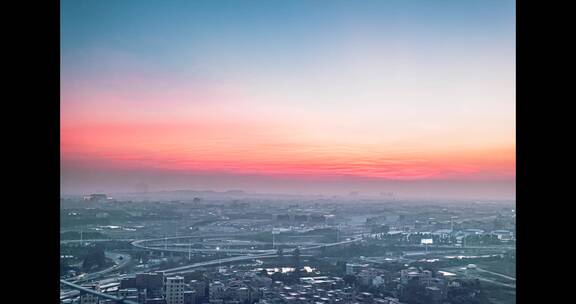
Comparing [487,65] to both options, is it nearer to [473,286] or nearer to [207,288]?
[473,286]

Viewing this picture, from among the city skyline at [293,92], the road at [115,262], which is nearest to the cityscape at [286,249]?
the road at [115,262]

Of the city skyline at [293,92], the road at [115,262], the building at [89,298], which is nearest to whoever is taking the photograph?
the building at [89,298]

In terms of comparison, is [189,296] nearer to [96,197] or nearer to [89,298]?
[89,298]

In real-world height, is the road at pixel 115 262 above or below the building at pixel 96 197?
below

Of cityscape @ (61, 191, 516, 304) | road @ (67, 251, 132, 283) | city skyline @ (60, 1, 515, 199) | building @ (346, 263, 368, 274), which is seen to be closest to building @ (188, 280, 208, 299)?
cityscape @ (61, 191, 516, 304)

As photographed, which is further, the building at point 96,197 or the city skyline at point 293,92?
the city skyline at point 293,92

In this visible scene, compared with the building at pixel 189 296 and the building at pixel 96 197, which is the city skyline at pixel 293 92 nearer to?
the building at pixel 96 197

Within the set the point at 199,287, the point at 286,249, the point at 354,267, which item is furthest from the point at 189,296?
the point at 354,267
